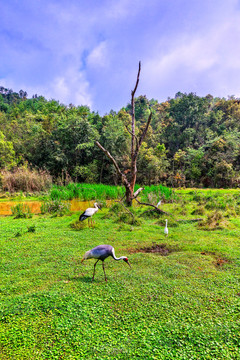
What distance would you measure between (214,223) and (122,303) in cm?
417

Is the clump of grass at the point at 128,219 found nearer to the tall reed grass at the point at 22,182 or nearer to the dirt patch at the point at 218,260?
the dirt patch at the point at 218,260

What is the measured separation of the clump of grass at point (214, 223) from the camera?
567 cm

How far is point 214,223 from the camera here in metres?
5.76

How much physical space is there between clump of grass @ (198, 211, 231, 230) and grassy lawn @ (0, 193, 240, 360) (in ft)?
3.85

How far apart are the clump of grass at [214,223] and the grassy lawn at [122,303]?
3.85 feet

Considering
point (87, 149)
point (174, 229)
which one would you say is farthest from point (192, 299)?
point (87, 149)

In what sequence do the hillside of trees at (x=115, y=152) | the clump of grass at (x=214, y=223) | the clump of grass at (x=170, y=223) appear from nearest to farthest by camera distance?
the clump of grass at (x=214, y=223)
the clump of grass at (x=170, y=223)
the hillside of trees at (x=115, y=152)

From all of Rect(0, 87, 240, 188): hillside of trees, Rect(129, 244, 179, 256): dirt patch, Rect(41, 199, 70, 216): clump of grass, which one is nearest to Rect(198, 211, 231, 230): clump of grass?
Rect(129, 244, 179, 256): dirt patch

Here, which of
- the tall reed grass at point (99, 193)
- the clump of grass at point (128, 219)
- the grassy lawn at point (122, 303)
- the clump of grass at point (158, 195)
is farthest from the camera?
the tall reed grass at point (99, 193)

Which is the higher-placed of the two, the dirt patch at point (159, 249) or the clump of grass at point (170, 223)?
the clump of grass at point (170, 223)

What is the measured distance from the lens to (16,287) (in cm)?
287

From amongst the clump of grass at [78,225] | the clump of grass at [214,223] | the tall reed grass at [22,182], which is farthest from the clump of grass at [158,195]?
the tall reed grass at [22,182]

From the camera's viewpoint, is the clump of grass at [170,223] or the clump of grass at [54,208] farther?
the clump of grass at [54,208]

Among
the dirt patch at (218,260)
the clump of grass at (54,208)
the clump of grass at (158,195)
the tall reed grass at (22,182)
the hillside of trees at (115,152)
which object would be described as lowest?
the dirt patch at (218,260)
